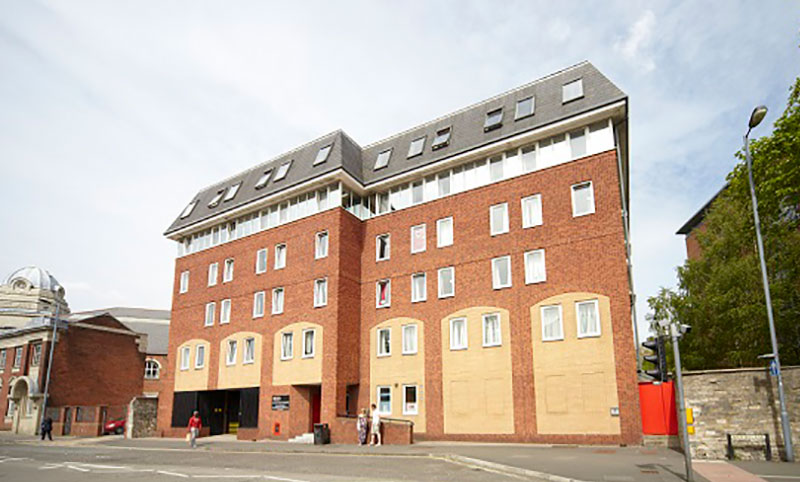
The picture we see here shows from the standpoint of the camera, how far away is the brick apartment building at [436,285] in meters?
22.1

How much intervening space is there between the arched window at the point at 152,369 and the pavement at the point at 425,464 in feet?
107

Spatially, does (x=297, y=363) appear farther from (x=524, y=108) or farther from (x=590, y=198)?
(x=524, y=108)

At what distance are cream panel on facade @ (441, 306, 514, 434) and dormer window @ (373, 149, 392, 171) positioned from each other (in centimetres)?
967

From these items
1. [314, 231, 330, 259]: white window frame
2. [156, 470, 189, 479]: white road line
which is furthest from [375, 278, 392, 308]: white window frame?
[156, 470, 189, 479]: white road line

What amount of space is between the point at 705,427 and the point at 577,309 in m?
6.59

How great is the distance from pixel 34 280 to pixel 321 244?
51.7 metres

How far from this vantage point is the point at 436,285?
87.2 ft

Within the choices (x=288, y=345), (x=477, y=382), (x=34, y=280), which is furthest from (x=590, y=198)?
(x=34, y=280)

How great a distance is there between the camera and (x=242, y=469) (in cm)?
1638

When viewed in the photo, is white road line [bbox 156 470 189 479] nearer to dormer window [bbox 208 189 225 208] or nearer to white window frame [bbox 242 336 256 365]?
white window frame [bbox 242 336 256 365]

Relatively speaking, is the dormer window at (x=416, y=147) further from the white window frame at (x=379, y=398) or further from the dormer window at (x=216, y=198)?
the dormer window at (x=216, y=198)

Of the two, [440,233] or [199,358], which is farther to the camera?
[199,358]

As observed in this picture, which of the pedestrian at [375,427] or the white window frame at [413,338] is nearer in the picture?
the pedestrian at [375,427]

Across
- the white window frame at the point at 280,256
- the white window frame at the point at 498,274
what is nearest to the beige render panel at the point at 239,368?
the white window frame at the point at 280,256
